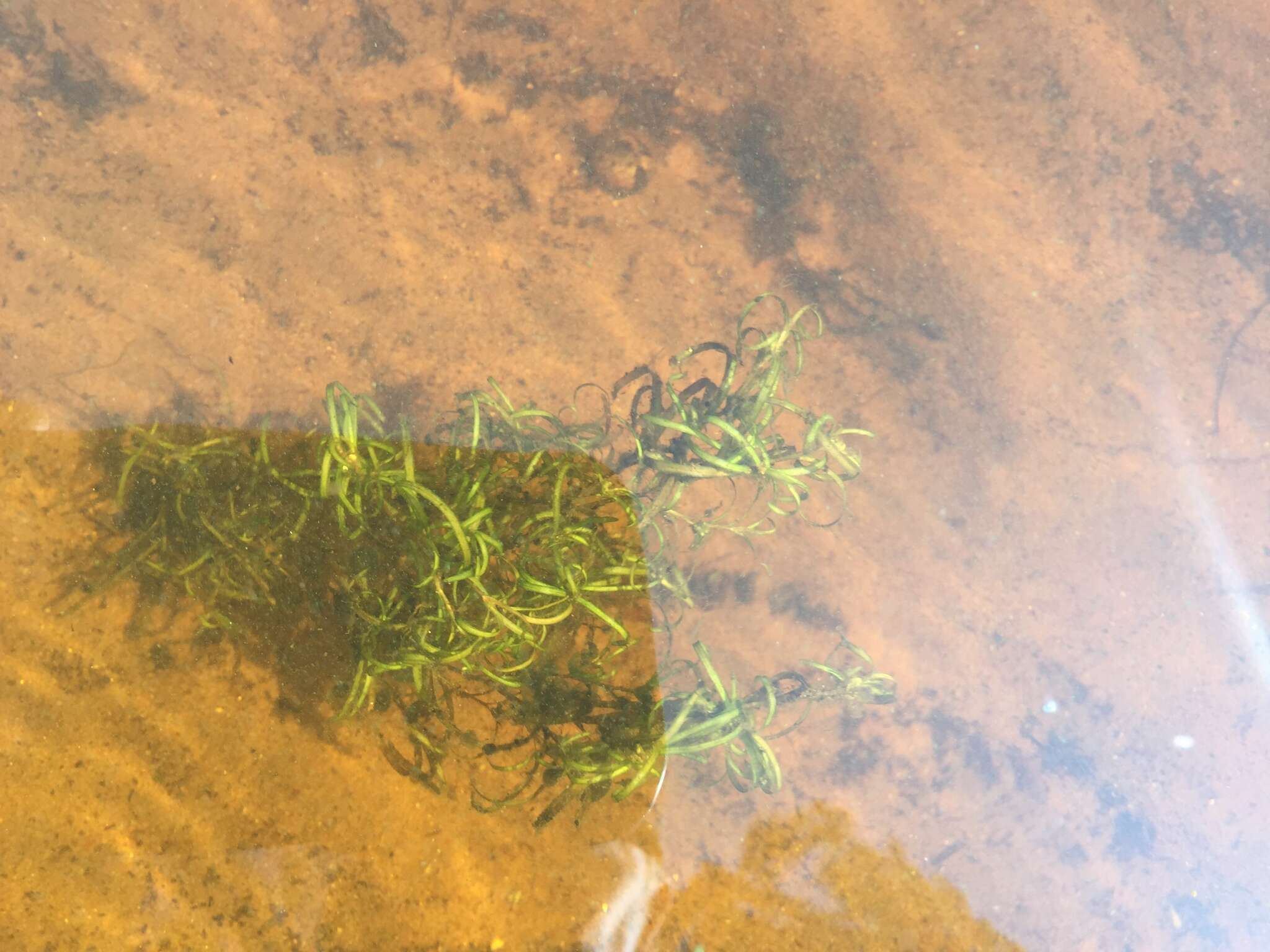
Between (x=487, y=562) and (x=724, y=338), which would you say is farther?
(x=724, y=338)

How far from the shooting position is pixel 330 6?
2.82 m

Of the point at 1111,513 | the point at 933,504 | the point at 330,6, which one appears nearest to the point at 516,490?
the point at 933,504

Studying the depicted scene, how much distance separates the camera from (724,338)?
116 inches

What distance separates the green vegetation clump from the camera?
2.48 meters

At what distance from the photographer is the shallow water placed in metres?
2.57

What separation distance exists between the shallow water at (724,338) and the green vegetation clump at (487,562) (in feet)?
0.48

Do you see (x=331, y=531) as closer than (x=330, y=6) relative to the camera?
A: Yes

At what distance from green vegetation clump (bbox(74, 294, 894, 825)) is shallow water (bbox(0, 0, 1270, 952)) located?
15 centimetres

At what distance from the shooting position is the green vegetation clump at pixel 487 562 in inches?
97.6

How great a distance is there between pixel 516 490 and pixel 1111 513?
92.2 inches

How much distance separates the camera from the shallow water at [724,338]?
2570mm

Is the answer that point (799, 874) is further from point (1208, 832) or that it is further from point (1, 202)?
point (1, 202)

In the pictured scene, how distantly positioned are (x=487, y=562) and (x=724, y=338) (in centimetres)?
122

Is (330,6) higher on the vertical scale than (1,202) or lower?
higher
